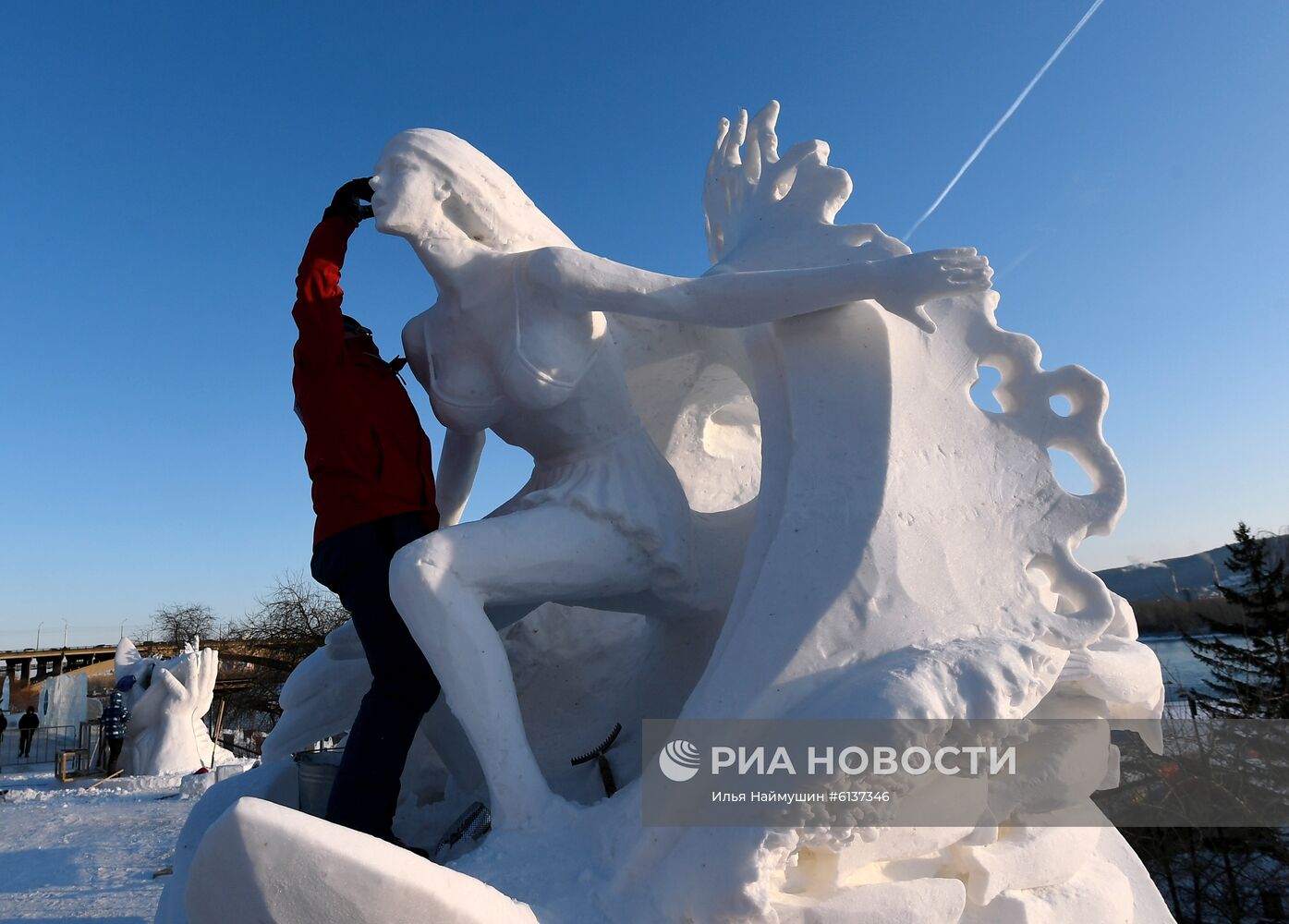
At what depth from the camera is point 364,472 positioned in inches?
99.0

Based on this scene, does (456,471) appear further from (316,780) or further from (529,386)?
(316,780)

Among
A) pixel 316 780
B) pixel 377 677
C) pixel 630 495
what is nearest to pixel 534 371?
pixel 630 495

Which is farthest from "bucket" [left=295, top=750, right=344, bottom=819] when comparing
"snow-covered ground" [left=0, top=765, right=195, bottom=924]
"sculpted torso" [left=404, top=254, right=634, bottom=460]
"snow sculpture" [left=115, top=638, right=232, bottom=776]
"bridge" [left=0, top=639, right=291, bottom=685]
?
"bridge" [left=0, top=639, right=291, bottom=685]

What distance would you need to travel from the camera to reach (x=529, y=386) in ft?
8.42

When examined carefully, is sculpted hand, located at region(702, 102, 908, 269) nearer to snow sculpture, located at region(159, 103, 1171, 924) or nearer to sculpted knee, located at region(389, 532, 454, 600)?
snow sculpture, located at region(159, 103, 1171, 924)

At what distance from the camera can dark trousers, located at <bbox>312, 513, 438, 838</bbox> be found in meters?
2.34

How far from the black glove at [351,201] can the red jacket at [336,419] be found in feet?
0.13

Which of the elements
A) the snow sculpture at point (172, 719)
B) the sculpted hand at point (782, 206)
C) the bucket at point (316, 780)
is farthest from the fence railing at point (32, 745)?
the sculpted hand at point (782, 206)

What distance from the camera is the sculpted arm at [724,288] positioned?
2.38 meters

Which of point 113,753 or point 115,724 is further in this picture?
point 113,753

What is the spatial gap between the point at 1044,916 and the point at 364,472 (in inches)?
85.4

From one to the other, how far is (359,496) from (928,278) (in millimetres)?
1652

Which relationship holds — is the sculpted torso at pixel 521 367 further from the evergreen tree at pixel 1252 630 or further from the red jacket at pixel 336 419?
the evergreen tree at pixel 1252 630

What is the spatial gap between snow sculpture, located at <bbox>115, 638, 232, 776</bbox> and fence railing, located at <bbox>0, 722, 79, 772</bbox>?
503cm
